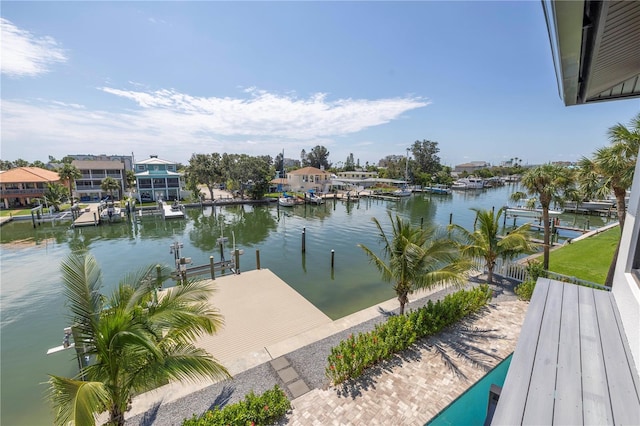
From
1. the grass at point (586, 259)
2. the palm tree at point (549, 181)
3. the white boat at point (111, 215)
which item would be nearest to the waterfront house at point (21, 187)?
the white boat at point (111, 215)

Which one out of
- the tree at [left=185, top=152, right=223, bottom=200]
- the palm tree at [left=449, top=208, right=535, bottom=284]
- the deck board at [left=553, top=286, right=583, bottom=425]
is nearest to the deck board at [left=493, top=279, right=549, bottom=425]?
the deck board at [left=553, top=286, right=583, bottom=425]

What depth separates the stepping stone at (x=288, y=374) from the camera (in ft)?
21.5

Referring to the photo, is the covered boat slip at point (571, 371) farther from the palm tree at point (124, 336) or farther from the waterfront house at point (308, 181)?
the waterfront house at point (308, 181)

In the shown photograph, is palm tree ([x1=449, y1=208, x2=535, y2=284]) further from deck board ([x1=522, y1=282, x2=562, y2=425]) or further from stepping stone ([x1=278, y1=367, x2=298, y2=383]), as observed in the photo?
deck board ([x1=522, y1=282, x2=562, y2=425])

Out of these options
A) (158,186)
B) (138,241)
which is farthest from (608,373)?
(158,186)

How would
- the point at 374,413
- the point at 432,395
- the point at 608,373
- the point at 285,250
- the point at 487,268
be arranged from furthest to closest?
1. the point at 285,250
2. the point at 487,268
3. the point at 432,395
4. the point at 374,413
5. the point at 608,373

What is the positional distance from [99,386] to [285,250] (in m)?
17.3

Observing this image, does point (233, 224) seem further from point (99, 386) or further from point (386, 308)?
point (99, 386)

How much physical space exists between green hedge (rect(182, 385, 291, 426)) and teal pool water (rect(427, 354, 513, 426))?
288 cm

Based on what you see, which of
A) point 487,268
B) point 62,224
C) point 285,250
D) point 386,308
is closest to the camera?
point 386,308

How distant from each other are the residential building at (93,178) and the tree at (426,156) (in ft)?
217

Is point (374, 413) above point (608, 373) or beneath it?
beneath

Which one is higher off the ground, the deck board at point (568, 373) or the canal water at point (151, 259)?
the deck board at point (568, 373)

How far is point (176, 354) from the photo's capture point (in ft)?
14.8
